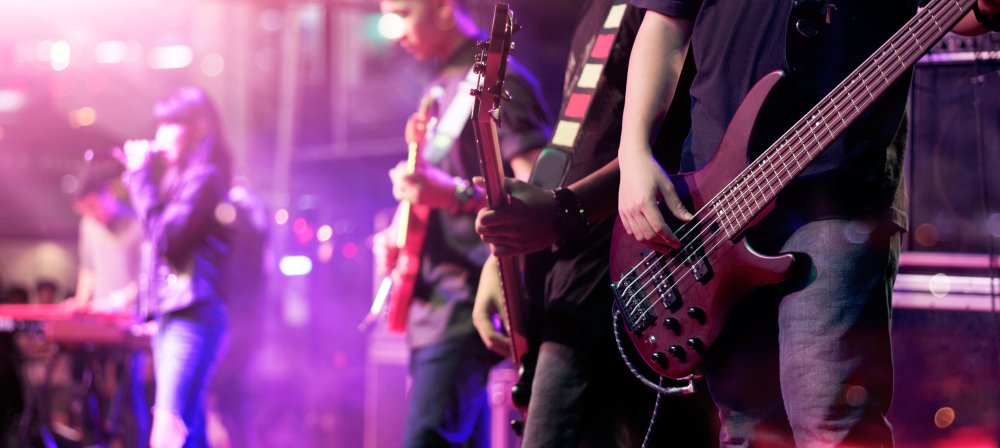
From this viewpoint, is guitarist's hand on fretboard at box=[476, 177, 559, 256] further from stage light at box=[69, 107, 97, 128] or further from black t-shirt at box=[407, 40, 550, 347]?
stage light at box=[69, 107, 97, 128]

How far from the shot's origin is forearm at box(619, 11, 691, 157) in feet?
6.71

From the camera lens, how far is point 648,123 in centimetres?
204

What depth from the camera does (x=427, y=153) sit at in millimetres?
3680

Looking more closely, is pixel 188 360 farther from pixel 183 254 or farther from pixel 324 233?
pixel 324 233

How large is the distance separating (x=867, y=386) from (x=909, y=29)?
0.64 metres

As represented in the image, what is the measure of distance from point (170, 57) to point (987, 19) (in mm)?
14671

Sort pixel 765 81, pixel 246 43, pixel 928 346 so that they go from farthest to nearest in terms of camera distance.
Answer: pixel 246 43
pixel 928 346
pixel 765 81

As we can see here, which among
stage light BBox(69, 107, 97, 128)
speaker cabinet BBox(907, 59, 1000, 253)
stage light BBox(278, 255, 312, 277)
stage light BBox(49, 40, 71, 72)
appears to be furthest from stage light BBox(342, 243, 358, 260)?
stage light BBox(49, 40, 71, 72)

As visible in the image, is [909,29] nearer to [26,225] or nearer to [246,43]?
[246,43]

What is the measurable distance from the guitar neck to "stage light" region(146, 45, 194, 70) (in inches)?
533

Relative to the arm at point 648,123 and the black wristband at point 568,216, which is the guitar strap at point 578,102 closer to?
the black wristband at point 568,216

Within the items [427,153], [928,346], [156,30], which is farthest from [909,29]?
[156,30]

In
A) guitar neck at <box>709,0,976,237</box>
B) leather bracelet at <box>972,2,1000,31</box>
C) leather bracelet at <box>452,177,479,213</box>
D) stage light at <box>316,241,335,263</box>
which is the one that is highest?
leather bracelet at <box>972,2,1000,31</box>

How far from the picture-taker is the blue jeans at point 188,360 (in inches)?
178
